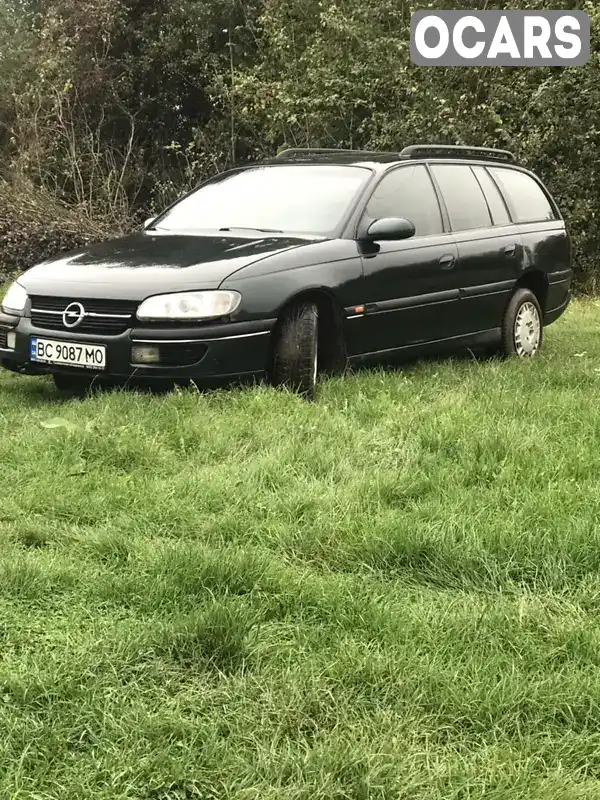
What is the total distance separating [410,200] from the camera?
20.9ft

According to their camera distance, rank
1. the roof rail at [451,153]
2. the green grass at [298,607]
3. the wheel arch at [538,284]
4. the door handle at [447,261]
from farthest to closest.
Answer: the wheel arch at [538,284]
the roof rail at [451,153]
the door handle at [447,261]
the green grass at [298,607]

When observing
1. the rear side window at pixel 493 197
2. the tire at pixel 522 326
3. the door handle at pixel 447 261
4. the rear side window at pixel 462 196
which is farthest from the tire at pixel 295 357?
the rear side window at pixel 493 197

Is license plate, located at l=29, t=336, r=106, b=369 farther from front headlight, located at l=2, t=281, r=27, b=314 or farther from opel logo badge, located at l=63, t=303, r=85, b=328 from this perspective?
front headlight, located at l=2, t=281, r=27, b=314

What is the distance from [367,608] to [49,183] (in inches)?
549

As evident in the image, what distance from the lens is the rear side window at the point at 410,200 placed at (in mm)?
6078

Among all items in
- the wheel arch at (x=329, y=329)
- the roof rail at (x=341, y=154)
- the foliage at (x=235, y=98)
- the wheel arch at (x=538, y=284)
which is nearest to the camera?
the wheel arch at (x=329, y=329)

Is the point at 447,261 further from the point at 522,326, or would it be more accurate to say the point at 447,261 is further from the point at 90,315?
the point at 90,315

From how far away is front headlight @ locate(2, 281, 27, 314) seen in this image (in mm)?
5219

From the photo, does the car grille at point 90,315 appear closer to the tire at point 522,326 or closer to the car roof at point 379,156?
the car roof at point 379,156

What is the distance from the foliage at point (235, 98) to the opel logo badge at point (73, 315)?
31.1 feet

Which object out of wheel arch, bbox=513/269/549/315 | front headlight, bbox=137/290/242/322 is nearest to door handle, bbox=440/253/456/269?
wheel arch, bbox=513/269/549/315

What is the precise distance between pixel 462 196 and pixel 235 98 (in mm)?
10357

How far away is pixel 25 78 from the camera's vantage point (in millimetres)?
16719

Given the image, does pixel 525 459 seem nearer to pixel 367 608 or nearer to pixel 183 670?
pixel 367 608
